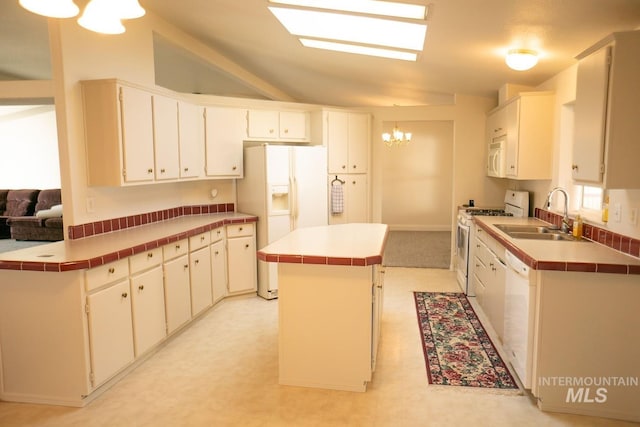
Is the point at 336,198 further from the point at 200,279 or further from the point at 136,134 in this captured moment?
the point at 136,134

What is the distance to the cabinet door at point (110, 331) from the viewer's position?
9.17 feet

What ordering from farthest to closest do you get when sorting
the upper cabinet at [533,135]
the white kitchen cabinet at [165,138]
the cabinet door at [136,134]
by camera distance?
the upper cabinet at [533,135], the white kitchen cabinet at [165,138], the cabinet door at [136,134]

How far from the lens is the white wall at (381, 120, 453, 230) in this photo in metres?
9.56

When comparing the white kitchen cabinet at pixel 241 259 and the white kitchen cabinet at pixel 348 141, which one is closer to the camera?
the white kitchen cabinet at pixel 241 259

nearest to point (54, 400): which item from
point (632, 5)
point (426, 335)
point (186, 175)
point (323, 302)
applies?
point (323, 302)

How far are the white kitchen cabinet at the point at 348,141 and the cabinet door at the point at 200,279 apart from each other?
80.5 inches

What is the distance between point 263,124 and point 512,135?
8.91 feet

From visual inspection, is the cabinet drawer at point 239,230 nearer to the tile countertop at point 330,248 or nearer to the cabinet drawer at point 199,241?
the cabinet drawer at point 199,241

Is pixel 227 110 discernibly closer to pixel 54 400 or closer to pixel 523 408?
pixel 54 400

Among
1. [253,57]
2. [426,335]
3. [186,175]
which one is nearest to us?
[426,335]

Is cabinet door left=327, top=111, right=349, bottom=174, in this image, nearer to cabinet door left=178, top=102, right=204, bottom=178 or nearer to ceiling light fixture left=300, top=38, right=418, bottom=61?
ceiling light fixture left=300, top=38, right=418, bottom=61

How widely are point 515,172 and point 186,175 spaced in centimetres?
322

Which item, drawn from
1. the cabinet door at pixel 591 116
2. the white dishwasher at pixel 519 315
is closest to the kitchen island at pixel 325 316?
the white dishwasher at pixel 519 315

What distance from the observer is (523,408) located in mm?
2686
